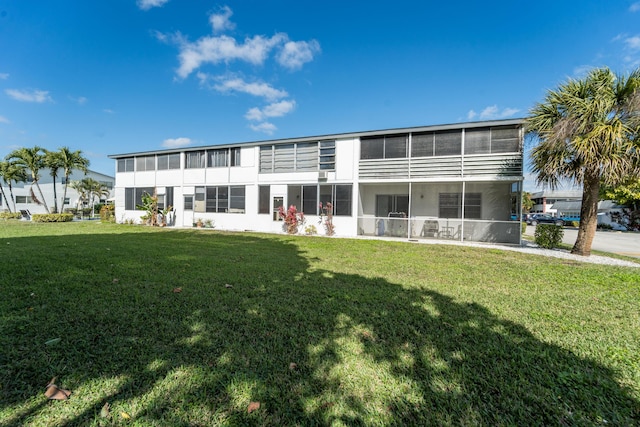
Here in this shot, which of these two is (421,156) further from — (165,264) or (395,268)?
(165,264)

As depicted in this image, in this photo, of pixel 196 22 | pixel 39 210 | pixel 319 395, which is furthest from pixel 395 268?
pixel 39 210

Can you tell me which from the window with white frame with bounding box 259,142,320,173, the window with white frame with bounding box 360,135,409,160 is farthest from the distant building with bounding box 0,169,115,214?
the window with white frame with bounding box 360,135,409,160

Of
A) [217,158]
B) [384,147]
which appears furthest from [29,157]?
[384,147]

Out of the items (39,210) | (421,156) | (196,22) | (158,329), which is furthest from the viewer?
(39,210)

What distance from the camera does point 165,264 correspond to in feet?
19.8

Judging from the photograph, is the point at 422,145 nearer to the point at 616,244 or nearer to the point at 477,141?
the point at 477,141

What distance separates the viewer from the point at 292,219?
14.6 meters

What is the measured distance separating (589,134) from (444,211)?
6.60 metres

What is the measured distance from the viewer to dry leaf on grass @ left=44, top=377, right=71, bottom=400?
6.25ft

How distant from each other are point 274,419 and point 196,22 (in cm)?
1753

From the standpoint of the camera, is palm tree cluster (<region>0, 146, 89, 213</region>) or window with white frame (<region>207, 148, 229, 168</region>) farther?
palm tree cluster (<region>0, 146, 89, 213</region>)

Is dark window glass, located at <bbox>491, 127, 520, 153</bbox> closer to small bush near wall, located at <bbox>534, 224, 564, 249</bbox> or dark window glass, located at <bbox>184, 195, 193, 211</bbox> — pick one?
small bush near wall, located at <bbox>534, 224, 564, 249</bbox>

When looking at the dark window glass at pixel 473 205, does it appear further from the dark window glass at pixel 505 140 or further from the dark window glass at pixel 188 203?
the dark window glass at pixel 188 203

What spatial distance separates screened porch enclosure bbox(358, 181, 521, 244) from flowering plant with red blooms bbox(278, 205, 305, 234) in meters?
3.26
